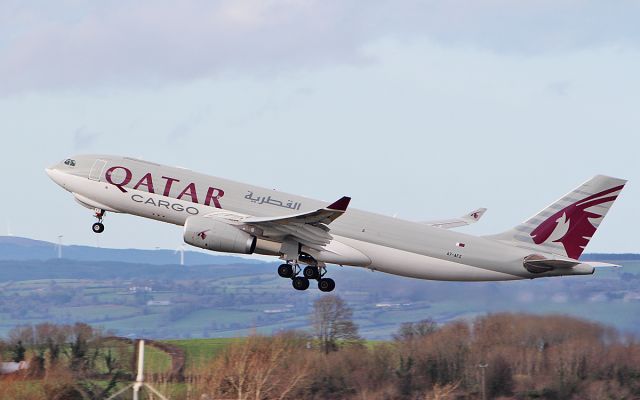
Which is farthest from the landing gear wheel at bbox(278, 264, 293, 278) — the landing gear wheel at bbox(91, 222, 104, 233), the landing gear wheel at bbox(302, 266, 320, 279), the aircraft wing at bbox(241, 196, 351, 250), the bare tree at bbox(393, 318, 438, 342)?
the bare tree at bbox(393, 318, 438, 342)

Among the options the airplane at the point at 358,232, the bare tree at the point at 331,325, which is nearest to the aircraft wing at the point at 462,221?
the airplane at the point at 358,232

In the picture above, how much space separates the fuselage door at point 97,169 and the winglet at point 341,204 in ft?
39.3

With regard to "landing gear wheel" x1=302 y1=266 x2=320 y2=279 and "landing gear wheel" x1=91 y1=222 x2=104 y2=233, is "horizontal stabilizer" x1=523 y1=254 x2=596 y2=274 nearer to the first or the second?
"landing gear wheel" x1=302 y1=266 x2=320 y2=279

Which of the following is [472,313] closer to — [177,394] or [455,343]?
[455,343]

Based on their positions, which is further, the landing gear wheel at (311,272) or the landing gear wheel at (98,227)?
the landing gear wheel at (98,227)

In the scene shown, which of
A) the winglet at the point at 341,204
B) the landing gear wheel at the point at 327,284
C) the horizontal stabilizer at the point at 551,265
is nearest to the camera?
the winglet at the point at 341,204

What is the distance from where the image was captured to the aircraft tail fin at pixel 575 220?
181 ft

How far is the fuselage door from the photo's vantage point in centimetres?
5691

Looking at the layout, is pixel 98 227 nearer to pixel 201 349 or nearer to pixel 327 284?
pixel 327 284

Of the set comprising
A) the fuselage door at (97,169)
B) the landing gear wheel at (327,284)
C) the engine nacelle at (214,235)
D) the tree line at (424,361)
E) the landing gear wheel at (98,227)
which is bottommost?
the tree line at (424,361)

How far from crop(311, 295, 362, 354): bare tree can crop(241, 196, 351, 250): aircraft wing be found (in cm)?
2442

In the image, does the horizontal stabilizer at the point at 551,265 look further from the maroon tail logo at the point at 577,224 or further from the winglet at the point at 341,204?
the winglet at the point at 341,204

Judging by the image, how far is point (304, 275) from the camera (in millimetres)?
56375

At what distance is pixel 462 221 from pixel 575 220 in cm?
686
